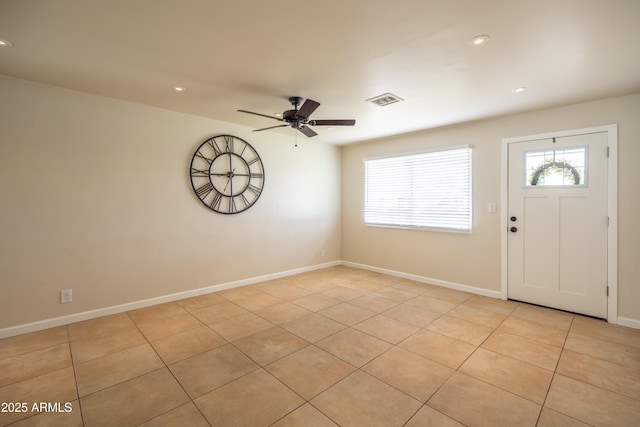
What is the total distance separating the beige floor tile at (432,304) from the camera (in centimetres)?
362

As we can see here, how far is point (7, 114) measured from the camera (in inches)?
111

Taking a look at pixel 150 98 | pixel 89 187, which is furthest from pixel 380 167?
pixel 89 187

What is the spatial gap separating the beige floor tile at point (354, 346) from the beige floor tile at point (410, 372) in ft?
0.28

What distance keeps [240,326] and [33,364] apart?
1.69 m

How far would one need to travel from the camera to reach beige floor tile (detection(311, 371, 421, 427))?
1780 mm

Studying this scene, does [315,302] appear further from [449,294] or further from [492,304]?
[492,304]

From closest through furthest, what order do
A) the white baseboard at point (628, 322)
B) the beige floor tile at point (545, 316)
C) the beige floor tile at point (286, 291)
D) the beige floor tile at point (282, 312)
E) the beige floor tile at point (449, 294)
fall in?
the white baseboard at point (628, 322) → the beige floor tile at point (545, 316) → the beige floor tile at point (282, 312) → the beige floor tile at point (449, 294) → the beige floor tile at point (286, 291)

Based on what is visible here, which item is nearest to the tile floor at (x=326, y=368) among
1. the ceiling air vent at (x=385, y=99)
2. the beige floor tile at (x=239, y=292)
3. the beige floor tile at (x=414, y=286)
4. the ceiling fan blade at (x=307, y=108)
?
the beige floor tile at (x=239, y=292)

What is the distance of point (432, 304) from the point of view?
3.79 m

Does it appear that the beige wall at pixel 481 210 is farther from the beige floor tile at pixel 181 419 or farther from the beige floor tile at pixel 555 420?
the beige floor tile at pixel 181 419

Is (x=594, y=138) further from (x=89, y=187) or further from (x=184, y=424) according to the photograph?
(x=89, y=187)

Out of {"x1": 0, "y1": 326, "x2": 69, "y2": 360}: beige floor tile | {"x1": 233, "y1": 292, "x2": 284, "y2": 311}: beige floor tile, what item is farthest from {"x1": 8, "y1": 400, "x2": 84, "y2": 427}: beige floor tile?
{"x1": 233, "y1": 292, "x2": 284, "y2": 311}: beige floor tile

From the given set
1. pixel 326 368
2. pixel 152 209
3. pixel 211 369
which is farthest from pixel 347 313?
pixel 152 209

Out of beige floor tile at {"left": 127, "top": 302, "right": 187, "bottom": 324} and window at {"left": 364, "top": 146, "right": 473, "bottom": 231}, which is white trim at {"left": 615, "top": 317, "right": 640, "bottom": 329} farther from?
beige floor tile at {"left": 127, "top": 302, "right": 187, "bottom": 324}
